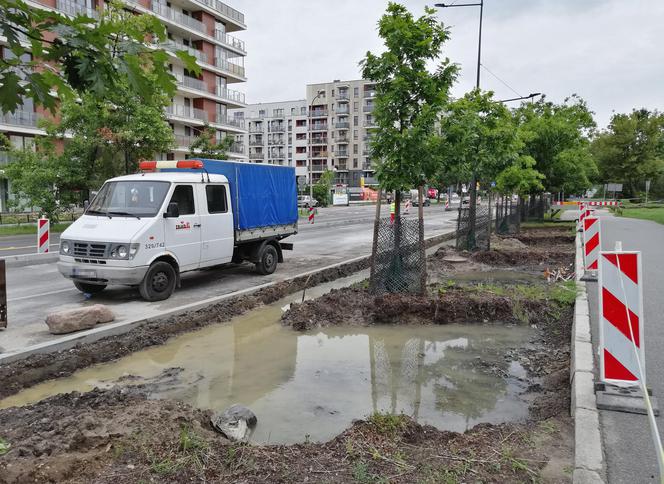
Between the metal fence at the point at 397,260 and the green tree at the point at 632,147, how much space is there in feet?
188

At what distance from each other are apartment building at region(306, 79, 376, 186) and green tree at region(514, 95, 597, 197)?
7688cm

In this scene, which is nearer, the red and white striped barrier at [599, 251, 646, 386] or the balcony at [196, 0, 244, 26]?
the red and white striped barrier at [599, 251, 646, 386]

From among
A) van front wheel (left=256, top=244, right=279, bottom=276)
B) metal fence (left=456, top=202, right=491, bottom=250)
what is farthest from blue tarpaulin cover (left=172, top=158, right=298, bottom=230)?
metal fence (left=456, top=202, right=491, bottom=250)

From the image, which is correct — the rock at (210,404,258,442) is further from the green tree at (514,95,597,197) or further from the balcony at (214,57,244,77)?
the balcony at (214,57,244,77)

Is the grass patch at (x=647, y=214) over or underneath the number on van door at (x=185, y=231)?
underneath

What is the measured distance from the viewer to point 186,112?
49688 mm

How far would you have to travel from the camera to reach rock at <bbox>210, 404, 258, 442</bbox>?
4191 mm

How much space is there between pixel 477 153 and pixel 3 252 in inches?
589

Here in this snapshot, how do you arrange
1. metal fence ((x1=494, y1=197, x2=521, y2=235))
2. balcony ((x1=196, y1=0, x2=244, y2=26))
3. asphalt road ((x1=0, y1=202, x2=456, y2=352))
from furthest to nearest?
balcony ((x1=196, y1=0, x2=244, y2=26)) → metal fence ((x1=494, y1=197, x2=521, y2=235)) → asphalt road ((x1=0, y1=202, x2=456, y2=352))

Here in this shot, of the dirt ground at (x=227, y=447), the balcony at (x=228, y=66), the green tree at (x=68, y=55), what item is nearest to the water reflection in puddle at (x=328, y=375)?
the dirt ground at (x=227, y=447)

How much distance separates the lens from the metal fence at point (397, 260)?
30.7ft

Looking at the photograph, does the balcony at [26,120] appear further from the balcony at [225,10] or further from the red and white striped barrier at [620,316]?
the red and white striped barrier at [620,316]

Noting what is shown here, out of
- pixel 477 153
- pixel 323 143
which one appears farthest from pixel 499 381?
pixel 323 143

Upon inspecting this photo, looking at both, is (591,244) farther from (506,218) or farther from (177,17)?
(177,17)
